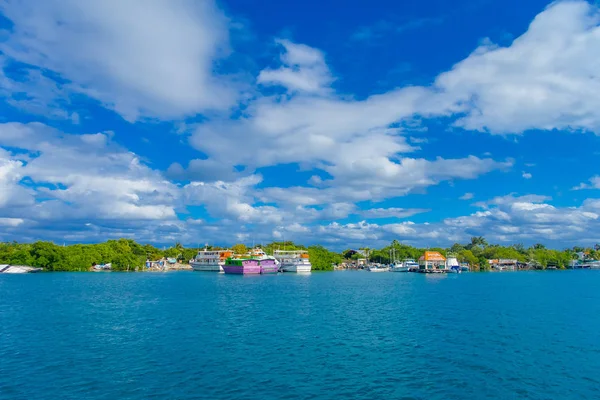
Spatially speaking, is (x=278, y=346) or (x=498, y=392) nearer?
(x=498, y=392)

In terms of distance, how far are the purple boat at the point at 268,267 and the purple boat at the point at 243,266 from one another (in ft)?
7.52

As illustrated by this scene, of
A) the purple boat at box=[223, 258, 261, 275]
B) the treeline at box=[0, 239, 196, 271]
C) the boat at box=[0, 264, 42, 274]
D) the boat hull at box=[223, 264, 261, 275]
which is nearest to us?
the boat at box=[0, 264, 42, 274]

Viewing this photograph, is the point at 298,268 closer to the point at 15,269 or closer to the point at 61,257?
the point at 61,257

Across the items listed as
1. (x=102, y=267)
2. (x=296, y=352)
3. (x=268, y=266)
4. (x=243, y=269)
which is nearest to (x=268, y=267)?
(x=268, y=266)

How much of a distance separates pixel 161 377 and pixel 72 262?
176 metres

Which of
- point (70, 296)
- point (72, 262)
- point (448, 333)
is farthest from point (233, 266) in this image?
point (448, 333)

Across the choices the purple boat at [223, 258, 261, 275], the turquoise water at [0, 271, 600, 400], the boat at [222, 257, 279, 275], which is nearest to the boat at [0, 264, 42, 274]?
the boat at [222, 257, 279, 275]

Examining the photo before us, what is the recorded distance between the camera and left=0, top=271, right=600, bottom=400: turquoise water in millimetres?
25562

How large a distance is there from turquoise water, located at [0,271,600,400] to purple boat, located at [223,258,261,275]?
10919 centimetres

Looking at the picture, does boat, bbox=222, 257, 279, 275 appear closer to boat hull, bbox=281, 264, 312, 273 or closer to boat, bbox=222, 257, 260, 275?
boat, bbox=222, 257, 260, 275

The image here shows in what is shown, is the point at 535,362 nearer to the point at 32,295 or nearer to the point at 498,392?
the point at 498,392

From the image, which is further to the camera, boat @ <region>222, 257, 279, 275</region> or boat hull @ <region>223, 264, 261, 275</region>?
boat @ <region>222, 257, 279, 275</region>

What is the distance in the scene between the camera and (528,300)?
73.3m

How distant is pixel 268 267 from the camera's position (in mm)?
178625
